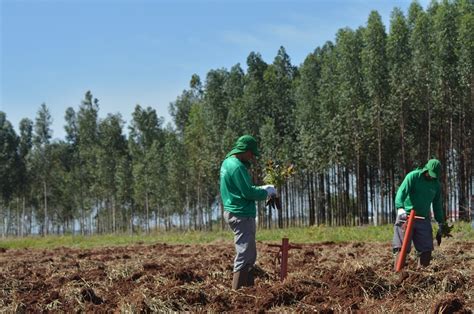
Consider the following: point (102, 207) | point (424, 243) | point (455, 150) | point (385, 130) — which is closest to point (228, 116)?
point (385, 130)

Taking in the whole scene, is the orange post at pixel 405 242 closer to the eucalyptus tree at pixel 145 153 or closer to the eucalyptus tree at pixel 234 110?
the eucalyptus tree at pixel 234 110

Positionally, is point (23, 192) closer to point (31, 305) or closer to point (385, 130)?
point (385, 130)

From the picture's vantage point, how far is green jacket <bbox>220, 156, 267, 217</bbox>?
655 cm

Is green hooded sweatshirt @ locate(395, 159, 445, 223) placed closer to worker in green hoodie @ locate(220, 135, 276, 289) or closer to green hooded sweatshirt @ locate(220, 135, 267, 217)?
worker in green hoodie @ locate(220, 135, 276, 289)

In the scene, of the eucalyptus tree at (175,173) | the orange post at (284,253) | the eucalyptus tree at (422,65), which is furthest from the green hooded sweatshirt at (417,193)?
the eucalyptus tree at (175,173)

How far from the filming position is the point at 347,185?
40781 mm

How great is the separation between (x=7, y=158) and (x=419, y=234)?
54319 mm

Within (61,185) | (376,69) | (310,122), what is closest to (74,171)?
(61,185)

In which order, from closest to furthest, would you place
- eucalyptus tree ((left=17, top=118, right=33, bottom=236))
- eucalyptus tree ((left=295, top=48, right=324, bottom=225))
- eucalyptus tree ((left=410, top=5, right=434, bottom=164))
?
eucalyptus tree ((left=410, top=5, right=434, bottom=164)) < eucalyptus tree ((left=295, top=48, right=324, bottom=225)) < eucalyptus tree ((left=17, top=118, right=33, bottom=236))

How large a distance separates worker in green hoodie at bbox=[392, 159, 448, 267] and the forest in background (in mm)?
18222

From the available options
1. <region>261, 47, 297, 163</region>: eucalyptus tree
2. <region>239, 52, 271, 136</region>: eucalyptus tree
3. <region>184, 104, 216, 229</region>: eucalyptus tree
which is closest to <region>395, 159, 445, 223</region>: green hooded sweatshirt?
<region>261, 47, 297, 163</region>: eucalyptus tree

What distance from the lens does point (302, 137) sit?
38.9m

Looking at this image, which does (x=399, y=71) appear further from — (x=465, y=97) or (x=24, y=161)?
(x=24, y=161)

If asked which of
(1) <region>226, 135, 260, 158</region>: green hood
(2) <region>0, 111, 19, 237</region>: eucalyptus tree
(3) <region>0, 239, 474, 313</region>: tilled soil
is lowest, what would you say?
(3) <region>0, 239, 474, 313</region>: tilled soil
